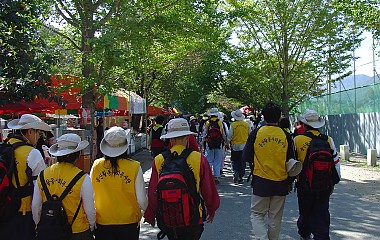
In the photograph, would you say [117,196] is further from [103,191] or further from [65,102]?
[65,102]

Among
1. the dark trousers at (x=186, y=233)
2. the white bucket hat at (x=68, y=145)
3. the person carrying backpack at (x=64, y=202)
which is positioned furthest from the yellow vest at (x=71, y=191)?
the dark trousers at (x=186, y=233)

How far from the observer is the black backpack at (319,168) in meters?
5.05

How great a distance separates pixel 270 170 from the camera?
204 inches

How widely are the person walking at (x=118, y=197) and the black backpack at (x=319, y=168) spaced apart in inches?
85.9

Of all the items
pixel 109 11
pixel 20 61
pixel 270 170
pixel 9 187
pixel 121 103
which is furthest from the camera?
pixel 121 103

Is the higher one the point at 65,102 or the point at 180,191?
the point at 65,102

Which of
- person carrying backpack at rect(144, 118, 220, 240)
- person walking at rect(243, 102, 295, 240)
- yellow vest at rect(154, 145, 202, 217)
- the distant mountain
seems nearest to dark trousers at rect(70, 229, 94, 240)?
person carrying backpack at rect(144, 118, 220, 240)

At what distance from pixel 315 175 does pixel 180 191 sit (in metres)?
2.06

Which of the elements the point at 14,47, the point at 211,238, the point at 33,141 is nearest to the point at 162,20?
the point at 14,47

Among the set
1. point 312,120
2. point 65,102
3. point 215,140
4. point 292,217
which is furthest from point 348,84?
point 312,120

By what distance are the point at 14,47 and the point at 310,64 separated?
1720 centimetres

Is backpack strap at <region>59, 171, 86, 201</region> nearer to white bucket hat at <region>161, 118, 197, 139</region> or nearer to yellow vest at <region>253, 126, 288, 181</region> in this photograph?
white bucket hat at <region>161, 118, 197, 139</region>

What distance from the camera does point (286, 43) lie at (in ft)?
71.3

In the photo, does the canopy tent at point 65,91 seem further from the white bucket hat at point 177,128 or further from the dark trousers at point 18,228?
the white bucket hat at point 177,128
